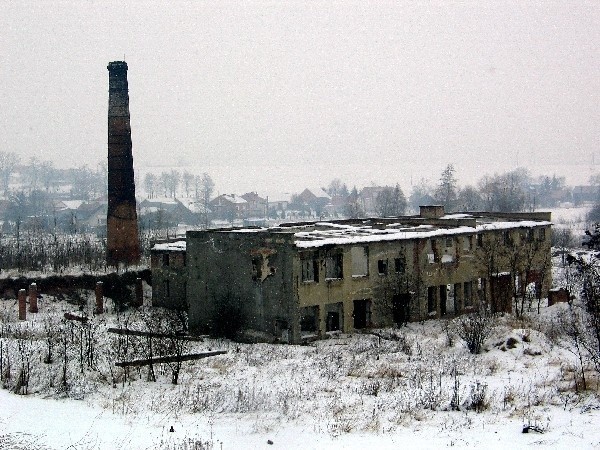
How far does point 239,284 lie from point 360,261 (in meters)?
4.63

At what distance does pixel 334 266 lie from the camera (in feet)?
84.3

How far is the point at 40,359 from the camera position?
1906 centimetres

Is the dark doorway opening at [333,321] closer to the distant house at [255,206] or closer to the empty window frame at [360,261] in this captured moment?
the empty window frame at [360,261]

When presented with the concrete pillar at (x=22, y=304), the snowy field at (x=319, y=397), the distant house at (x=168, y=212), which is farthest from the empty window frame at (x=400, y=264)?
the distant house at (x=168, y=212)

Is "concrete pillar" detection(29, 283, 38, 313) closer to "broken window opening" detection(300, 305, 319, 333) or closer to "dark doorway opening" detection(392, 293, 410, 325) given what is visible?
"broken window opening" detection(300, 305, 319, 333)

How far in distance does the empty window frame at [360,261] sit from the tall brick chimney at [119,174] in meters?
16.2

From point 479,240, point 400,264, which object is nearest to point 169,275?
point 400,264

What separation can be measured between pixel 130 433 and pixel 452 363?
29.7 ft

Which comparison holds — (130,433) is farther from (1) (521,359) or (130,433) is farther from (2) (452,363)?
(1) (521,359)

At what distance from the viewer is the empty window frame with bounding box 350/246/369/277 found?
26203mm

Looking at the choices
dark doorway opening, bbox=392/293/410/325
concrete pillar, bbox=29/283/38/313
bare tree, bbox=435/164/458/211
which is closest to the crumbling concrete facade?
concrete pillar, bbox=29/283/38/313

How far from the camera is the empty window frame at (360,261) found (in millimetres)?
26203

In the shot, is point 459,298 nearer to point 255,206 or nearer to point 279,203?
point 255,206

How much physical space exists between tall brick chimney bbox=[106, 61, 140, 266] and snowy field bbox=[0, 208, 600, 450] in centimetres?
1567
